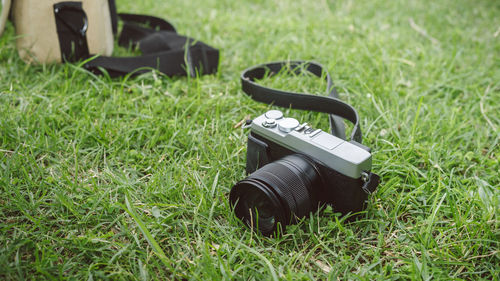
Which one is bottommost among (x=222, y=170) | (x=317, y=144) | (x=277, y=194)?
(x=222, y=170)

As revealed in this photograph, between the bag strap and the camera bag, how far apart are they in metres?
0.38

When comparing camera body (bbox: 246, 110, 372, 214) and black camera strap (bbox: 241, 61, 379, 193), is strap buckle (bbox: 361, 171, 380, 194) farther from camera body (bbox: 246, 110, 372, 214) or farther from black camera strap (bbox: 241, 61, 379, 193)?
black camera strap (bbox: 241, 61, 379, 193)

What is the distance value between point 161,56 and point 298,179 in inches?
60.2

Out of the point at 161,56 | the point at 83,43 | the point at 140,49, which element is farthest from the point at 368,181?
the point at 140,49

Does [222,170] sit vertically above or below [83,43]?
below

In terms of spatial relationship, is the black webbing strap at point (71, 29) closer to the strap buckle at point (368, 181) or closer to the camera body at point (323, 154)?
the camera body at point (323, 154)

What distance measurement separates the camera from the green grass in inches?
56.2

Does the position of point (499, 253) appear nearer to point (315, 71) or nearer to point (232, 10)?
point (315, 71)

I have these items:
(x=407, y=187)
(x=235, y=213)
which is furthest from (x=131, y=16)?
(x=407, y=187)

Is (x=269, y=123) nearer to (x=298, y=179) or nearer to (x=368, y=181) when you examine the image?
(x=298, y=179)

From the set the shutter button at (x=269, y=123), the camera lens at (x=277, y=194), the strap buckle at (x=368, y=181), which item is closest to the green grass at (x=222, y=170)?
the camera lens at (x=277, y=194)

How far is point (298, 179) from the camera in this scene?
4.75 feet

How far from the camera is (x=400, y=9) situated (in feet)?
12.9

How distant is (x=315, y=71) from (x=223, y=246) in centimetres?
154
